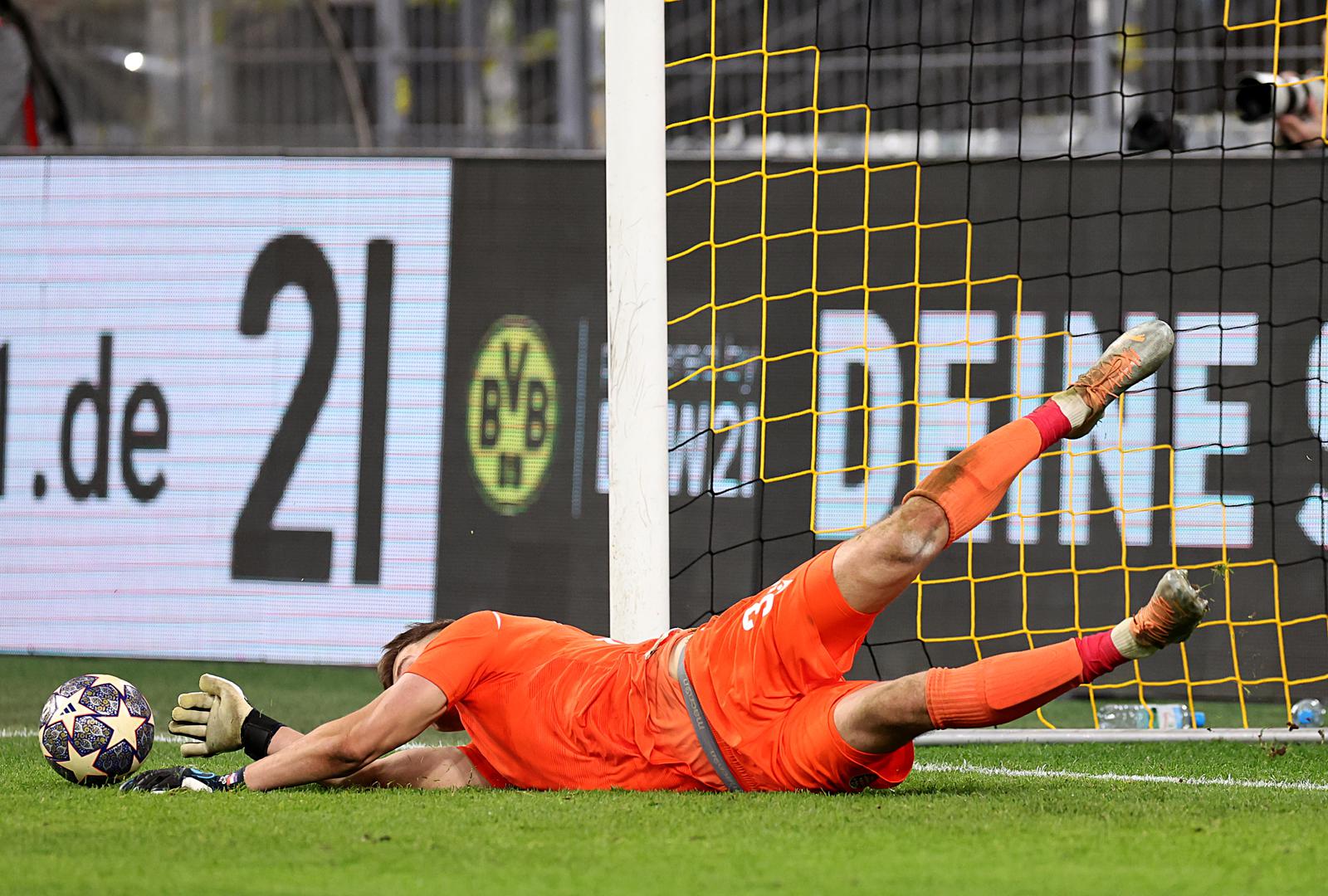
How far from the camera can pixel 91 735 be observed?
395 cm

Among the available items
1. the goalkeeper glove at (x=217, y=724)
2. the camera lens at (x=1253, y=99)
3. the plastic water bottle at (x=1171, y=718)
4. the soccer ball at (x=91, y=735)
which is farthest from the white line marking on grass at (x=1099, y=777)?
the camera lens at (x=1253, y=99)

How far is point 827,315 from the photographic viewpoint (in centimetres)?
662

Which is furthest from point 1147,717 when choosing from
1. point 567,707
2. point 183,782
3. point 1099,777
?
point 183,782

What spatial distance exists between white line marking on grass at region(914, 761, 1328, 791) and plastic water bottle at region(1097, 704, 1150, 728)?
906 millimetres

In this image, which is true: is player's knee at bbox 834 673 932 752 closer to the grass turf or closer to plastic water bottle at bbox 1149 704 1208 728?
the grass turf

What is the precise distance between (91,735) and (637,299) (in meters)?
1.95

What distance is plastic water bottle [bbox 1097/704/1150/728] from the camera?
5430mm

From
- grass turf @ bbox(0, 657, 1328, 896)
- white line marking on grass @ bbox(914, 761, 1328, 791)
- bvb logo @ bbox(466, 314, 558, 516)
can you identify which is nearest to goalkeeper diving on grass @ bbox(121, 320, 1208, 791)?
grass turf @ bbox(0, 657, 1328, 896)

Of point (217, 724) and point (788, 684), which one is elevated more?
point (788, 684)

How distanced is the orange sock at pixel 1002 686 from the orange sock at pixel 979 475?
12.5 inches

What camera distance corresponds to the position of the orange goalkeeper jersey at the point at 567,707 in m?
3.76

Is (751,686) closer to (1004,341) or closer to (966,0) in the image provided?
(1004,341)

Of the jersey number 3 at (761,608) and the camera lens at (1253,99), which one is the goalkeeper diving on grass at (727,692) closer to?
the jersey number 3 at (761,608)

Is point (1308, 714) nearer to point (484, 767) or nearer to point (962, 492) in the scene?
point (962, 492)
